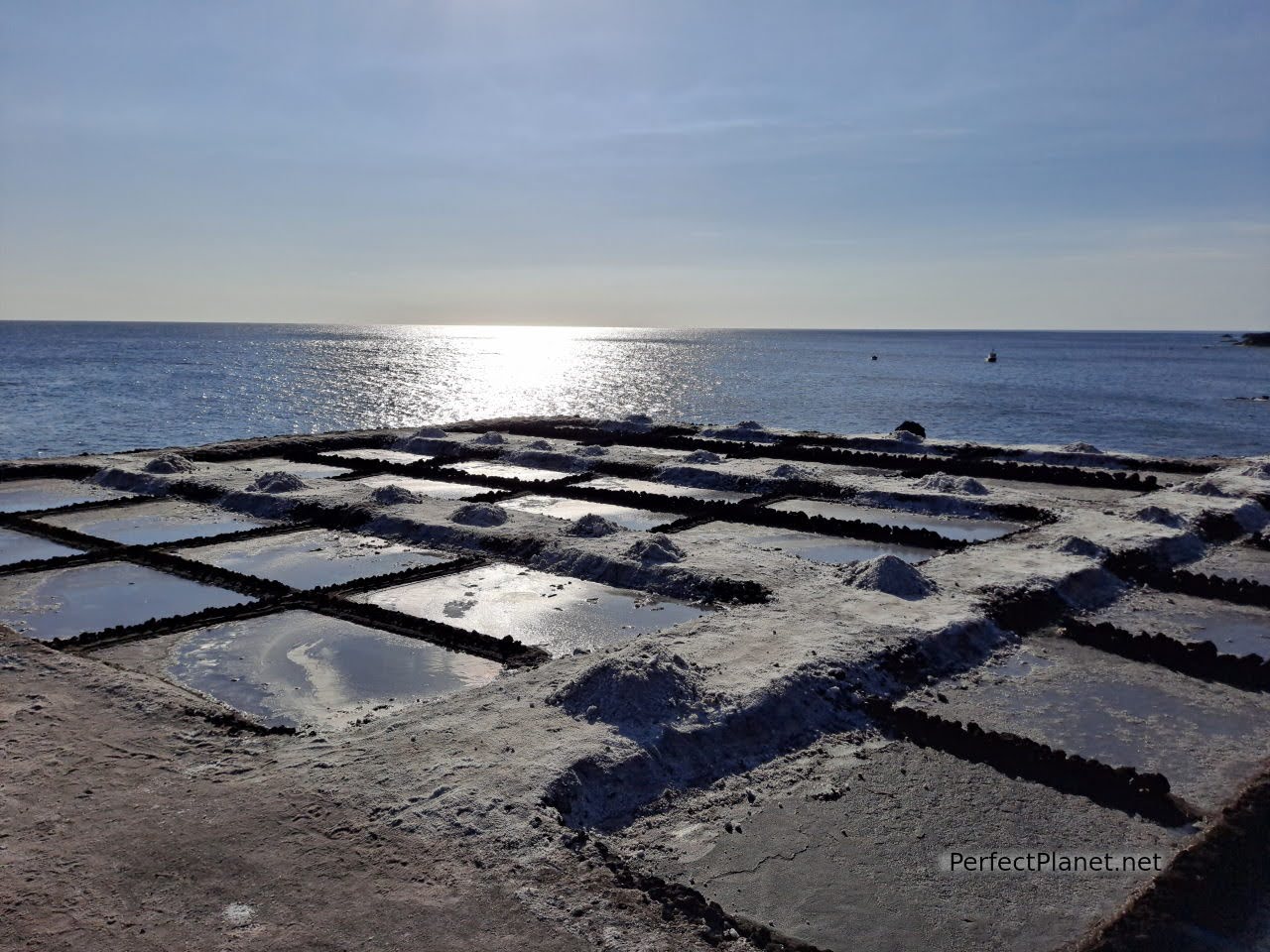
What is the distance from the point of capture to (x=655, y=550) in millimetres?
15836

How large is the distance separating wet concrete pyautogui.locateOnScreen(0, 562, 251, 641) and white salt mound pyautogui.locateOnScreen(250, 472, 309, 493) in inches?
215

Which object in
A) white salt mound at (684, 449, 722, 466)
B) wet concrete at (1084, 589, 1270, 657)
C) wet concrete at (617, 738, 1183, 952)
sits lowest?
wet concrete at (617, 738, 1183, 952)

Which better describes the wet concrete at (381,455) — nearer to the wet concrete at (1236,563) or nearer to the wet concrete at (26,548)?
the wet concrete at (26,548)

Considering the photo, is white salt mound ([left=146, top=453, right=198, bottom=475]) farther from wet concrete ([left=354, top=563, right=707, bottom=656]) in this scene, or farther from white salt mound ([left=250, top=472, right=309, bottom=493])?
wet concrete ([left=354, top=563, right=707, bottom=656])

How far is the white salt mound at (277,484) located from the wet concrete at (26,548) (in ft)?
15.5

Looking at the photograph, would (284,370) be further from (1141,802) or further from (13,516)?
(1141,802)

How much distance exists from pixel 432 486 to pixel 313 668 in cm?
1328

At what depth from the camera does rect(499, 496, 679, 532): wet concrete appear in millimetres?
20266

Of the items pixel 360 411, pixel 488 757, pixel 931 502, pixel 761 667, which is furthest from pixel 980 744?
pixel 360 411

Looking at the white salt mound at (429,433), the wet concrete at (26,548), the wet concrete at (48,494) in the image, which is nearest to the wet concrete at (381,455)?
the white salt mound at (429,433)

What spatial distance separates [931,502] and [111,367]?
3947 inches

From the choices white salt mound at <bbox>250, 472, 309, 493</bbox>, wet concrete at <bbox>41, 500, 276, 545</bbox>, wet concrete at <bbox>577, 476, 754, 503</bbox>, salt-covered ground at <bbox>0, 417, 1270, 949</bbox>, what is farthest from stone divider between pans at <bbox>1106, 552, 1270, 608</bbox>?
white salt mound at <bbox>250, 472, 309, 493</bbox>

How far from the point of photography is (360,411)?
65688mm

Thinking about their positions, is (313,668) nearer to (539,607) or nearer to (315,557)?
(539,607)
